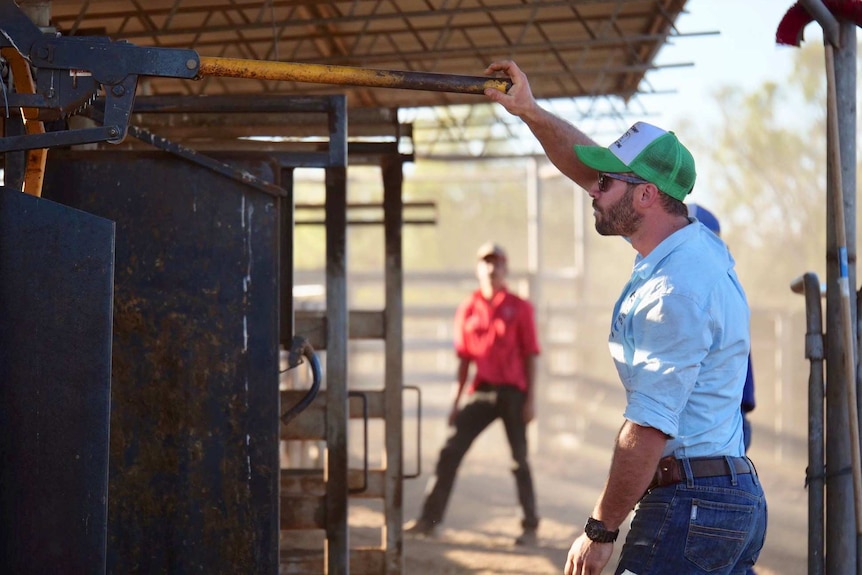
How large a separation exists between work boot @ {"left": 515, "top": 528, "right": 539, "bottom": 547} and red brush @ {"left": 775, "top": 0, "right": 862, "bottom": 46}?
16.8 feet

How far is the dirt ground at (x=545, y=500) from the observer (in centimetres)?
769

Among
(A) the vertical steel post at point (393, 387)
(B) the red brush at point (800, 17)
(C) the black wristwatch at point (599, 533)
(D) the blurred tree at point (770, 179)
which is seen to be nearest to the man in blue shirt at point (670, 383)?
(C) the black wristwatch at point (599, 533)

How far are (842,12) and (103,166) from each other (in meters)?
2.71

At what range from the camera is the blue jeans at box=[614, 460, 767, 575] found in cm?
299

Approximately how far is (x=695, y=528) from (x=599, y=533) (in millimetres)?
298

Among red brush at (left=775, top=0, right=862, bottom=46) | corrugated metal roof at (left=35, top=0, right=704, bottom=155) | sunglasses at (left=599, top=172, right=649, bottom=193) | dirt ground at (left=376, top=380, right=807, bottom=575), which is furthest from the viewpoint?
dirt ground at (left=376, top=380, right=807, bottom=575)

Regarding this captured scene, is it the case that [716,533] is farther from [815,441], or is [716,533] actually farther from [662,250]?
[815,441]

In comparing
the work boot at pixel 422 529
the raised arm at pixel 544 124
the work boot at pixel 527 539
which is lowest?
the work boot at pixel 527 539

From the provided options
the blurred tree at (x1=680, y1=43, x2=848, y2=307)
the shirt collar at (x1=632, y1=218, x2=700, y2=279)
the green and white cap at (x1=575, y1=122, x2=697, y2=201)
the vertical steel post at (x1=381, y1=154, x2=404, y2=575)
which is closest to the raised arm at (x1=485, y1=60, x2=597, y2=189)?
the green and white cap at (x1=575, y1=122, x2=697, y2=201)

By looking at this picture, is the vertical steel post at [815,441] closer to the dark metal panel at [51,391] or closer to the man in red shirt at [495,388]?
the dark metal panel at [51,391]

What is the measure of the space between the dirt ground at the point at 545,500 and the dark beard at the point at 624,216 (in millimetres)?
4501

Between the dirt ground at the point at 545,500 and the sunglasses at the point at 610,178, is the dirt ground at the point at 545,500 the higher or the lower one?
the lower one

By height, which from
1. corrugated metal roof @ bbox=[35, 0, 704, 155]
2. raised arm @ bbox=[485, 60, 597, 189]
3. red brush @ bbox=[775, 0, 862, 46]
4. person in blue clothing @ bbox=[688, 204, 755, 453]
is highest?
corrugated metal roof @ bbox=[35, 0, 704, 155]

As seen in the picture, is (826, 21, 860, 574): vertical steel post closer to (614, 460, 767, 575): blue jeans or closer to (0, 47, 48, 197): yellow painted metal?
(614, 460, 767, 575): blue jeans
